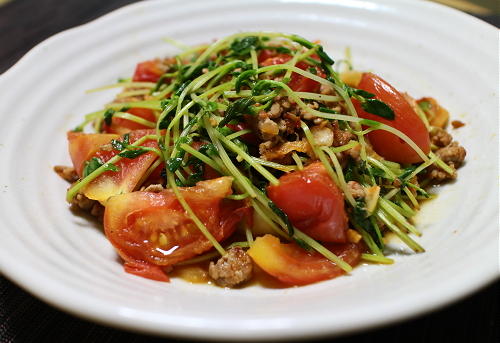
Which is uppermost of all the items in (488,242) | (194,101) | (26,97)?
(488,242)

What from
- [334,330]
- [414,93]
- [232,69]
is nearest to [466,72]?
[414,93]

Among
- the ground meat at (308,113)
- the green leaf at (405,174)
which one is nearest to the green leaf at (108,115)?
the ground meat at (308,113)

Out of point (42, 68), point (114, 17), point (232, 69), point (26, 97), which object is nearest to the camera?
point (232, 69)

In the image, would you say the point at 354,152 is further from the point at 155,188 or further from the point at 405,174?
the point at 155,188

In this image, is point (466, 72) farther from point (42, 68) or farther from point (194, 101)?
point (42, 68)

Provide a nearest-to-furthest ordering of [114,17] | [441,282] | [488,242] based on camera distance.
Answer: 1. [441,282]
2. [488,242]
3. [114,17]

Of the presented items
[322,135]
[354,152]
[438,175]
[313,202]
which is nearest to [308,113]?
[322,135]
